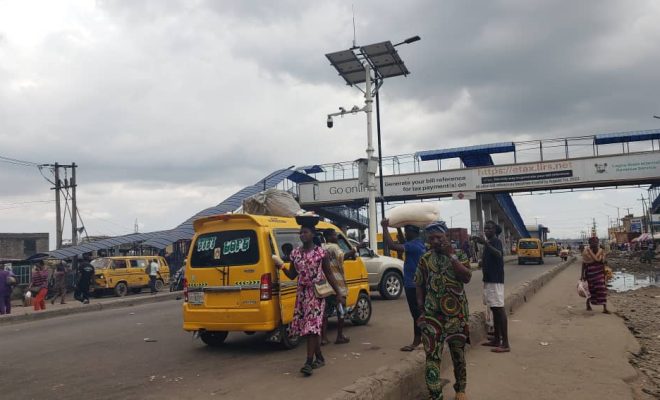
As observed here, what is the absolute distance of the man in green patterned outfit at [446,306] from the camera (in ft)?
15.0

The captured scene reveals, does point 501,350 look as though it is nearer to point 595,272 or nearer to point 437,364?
point 437,364

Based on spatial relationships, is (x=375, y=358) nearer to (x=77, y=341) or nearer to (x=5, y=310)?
(x=77, y=341)

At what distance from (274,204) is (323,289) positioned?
10.1 feet

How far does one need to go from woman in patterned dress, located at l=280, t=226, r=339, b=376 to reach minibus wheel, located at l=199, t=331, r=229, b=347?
244cm

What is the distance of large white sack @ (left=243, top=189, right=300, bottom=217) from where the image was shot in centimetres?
854

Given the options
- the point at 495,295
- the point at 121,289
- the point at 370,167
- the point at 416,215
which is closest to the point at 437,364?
the point at 416,215

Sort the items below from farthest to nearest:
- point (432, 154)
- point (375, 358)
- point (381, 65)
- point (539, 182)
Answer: point (432, 154) < point (539, 182) < point (381, 65) < point (375, 358)

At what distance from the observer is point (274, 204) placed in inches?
338

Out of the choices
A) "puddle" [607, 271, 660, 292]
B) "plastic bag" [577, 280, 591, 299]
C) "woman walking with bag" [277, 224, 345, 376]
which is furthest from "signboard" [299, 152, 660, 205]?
"woman walking with bag" [277, 224, 345, 376]

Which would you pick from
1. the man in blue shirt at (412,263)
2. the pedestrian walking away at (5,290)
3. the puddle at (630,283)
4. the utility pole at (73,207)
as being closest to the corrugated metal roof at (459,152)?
the puddle at (630,283)

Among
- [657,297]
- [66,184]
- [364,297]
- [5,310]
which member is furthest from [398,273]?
[66,184]

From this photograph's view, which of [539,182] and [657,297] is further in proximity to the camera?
[539,182]

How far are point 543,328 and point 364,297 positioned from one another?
10.3 ft

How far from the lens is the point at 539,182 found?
108 feet
